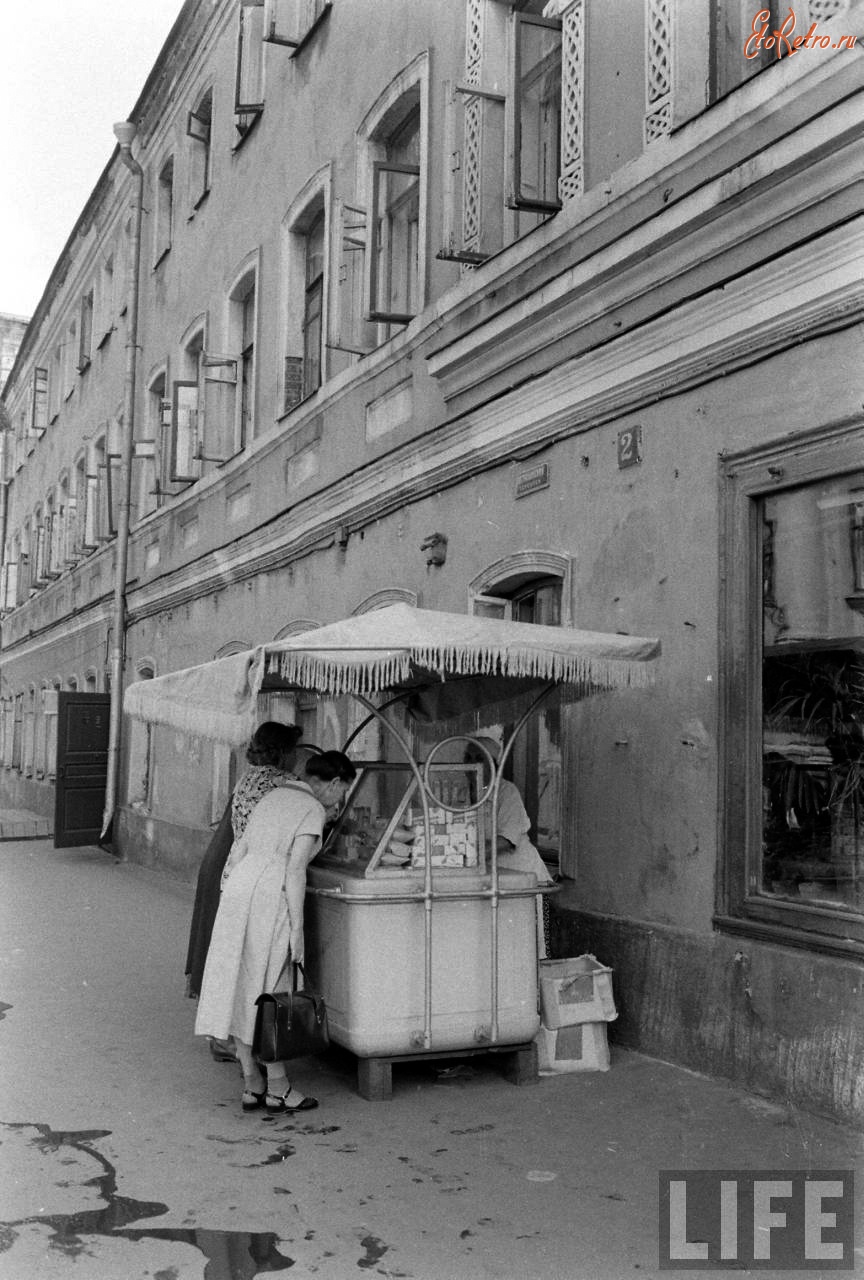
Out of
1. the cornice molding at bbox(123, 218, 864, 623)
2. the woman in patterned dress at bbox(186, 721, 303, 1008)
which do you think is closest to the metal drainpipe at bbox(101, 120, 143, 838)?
the cornice molding at bbox(123, 218, 864, 623)

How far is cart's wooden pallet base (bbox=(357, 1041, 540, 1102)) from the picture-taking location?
5.96 meters

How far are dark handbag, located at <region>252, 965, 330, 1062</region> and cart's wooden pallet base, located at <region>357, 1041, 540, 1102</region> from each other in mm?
408

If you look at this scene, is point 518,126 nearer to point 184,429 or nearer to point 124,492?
point 184,429

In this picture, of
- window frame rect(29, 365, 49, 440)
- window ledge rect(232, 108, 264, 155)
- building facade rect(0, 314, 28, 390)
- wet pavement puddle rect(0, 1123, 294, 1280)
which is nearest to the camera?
wet pavement puddle rect(0, 1123, 294, 1280)

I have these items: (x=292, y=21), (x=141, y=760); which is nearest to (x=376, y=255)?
(x=292, y=21)

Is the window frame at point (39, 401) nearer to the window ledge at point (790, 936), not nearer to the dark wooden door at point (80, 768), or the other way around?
the dark wooden door at point (80, 768)

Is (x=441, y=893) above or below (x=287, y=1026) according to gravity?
above

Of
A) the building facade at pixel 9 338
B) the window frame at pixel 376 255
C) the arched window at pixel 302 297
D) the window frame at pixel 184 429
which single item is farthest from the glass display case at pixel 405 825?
the building facade at pixel 9 338

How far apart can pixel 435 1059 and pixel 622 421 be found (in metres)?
3.52

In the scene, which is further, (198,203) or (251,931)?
(198,203)

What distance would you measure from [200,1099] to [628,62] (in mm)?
5879

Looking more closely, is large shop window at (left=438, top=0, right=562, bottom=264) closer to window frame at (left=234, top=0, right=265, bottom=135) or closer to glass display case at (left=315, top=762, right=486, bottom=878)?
glass display case at (left=315, top=762, right=486, bottom=878)

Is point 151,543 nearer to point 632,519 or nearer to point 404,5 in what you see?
point 404,5

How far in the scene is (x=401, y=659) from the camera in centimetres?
572
